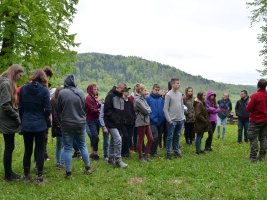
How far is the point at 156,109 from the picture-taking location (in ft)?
36.2

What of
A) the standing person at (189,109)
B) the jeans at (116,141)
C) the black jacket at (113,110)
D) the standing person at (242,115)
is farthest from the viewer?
the standing person at (242,115)

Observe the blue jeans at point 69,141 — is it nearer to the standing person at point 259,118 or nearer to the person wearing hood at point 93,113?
the person wearing hood at point 93,113

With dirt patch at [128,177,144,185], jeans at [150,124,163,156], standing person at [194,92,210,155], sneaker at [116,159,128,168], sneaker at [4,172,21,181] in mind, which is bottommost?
sneaker at [4,172,21,181]

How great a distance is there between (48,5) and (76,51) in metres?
3.50

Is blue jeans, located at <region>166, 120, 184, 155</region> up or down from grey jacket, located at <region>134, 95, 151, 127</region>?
down

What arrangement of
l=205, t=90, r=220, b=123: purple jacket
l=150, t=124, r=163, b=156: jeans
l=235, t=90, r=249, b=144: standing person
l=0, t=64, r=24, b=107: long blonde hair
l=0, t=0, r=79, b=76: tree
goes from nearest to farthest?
l=0, t=64, r=24, b=107: long blonde hair < l=150, t=124, r=163, b=156: jeans < l=205, t=90, r=220, b=123: purple jacket < l=235, t=90, r=249, b=144: standing person < l=0, t=0, r=79, b=76: tree

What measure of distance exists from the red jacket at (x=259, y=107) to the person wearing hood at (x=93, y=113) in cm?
451

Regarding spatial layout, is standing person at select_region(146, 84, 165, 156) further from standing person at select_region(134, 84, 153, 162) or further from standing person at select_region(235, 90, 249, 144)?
standing person at select_region(235, 90, 249, 144)

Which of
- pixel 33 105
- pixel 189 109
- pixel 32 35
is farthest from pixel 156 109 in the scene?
pixel 32 35

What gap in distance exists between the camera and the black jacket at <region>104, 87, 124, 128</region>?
9211mm

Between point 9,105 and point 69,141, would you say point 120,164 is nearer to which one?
point 69,141

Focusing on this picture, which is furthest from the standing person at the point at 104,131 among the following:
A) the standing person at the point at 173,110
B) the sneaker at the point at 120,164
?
the standing person at the point at 173,110

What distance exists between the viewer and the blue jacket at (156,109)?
10.9 meters

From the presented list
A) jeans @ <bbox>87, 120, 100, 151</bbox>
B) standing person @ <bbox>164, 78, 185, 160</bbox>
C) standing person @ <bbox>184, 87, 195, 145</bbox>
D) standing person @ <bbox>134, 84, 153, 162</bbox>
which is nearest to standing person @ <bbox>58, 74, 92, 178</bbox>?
jeans @ <bbox>87, 120, 100, 151</bbox>
